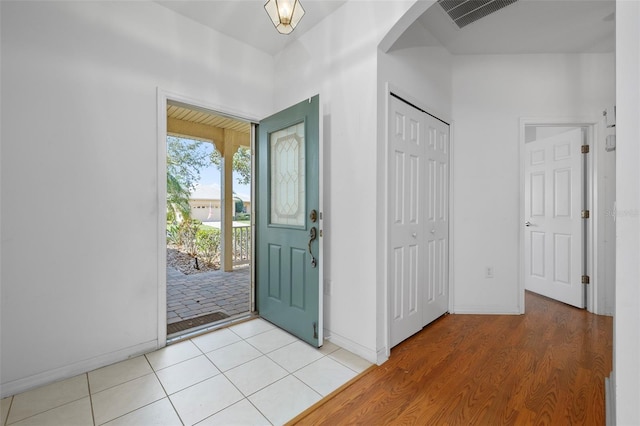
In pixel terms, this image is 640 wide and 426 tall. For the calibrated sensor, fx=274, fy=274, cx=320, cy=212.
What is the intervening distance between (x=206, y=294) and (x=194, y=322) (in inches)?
40.7

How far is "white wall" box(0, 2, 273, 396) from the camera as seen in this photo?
1.76 meters

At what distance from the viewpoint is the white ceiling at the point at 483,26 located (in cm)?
233

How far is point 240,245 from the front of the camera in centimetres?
590

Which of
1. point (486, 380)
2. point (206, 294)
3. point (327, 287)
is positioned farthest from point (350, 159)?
point (206, 294)

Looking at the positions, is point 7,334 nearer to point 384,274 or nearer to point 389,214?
point 384,274

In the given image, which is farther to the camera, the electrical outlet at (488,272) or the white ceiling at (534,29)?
the electrical outlet at (488,272)

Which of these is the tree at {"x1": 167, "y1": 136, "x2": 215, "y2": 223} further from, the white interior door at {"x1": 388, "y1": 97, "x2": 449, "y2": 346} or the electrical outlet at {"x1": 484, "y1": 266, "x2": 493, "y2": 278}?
the electrical outlet at {"x1": 484, "y1": 266, "x2": 493, "y2": 278}

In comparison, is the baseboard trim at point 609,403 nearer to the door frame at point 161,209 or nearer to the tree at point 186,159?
the door frame at point 161,209

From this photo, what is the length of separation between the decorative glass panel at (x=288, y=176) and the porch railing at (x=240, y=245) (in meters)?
3.31

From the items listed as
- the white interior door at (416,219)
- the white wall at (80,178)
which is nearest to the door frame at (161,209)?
the white wall at (80,178)

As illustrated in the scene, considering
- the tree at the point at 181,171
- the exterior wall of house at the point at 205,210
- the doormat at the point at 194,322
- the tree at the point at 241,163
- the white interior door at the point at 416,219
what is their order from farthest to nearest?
the tree at the point at 241,163, the exterior wall of house at the point at 205,210, the tree at the point at 181,171, the doormat at the point at 194,322, the white interior door at the point at 416,219

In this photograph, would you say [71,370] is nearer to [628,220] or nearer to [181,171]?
[628,220]

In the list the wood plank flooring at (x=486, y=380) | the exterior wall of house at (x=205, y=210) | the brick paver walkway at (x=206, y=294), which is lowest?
the brick paver walkway at (x=206, y=294)

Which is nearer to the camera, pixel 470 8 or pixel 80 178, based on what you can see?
pixel 80 178
